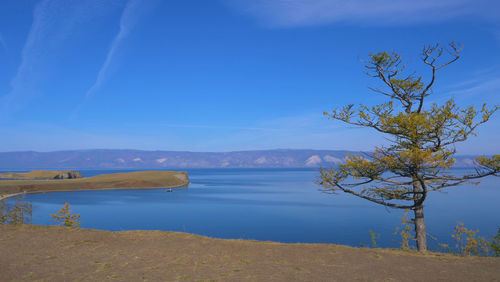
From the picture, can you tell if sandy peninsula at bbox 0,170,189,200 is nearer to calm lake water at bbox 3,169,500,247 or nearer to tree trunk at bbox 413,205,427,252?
calm lake water at bbox 3,169,500,247

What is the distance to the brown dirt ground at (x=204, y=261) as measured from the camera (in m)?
9.47

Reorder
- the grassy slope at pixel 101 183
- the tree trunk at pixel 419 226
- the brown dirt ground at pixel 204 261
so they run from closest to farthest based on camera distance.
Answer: the brown dirt ground at pixel 204 261 → the tree trunk at pixel 419 226 → the grassy slope at pixel 101 183

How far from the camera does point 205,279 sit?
358 inches

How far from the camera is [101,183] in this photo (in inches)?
A: 4390

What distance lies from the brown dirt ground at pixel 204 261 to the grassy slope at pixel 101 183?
86.9 m

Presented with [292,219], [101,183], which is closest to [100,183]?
[101,183]

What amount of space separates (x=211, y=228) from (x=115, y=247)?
2975 centimetres

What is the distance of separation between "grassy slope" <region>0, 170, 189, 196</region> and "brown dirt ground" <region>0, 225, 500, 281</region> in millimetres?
86874

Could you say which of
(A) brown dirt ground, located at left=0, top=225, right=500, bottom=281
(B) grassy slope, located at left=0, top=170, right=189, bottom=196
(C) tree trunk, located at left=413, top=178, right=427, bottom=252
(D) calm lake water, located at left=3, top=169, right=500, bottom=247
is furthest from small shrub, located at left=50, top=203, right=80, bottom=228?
(B) grassy slope, located at left=0, top=170, right=189, bottom=196

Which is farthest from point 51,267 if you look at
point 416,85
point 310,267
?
point 416,85

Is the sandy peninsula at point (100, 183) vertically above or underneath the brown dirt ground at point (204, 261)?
underneath

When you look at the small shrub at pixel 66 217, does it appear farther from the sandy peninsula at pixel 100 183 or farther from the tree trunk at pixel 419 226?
the sandy peninsula at pixel 100 183

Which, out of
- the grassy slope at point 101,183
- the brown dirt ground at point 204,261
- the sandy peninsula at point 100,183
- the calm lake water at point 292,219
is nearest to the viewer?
the brown dirt ground at point 204,261

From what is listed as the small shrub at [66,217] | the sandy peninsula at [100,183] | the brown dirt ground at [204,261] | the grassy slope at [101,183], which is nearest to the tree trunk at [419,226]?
the brown dirt ground at [204,261]
